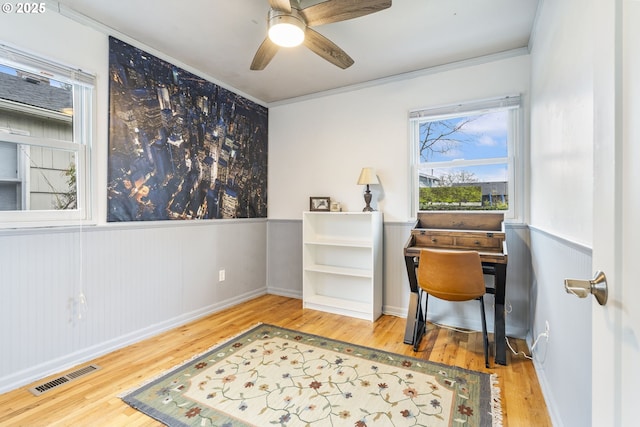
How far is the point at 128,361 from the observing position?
2242 mm

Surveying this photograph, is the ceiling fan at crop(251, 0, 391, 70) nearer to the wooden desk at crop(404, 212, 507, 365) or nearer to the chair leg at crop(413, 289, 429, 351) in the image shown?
the wooden desk at crop(404, 212, 507, 365)

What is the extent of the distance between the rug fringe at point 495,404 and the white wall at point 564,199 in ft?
0.83

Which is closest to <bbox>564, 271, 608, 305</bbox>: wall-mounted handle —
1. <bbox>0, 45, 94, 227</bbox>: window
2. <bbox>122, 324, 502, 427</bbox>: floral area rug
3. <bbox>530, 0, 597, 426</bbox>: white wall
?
<bbox>530, 0, 597, 426</bbox>: white wall

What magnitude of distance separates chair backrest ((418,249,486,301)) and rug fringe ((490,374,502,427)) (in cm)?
55

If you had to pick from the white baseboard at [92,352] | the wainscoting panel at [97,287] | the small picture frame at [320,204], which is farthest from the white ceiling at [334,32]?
the white baseboard at [92,352]

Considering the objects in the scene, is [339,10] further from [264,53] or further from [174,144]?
[174,144]

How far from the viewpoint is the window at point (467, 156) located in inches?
108

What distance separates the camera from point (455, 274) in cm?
222

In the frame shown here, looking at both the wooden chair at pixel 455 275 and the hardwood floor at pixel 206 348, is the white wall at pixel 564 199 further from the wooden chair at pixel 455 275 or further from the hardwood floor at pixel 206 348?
the wooden chair at pixel 455 275

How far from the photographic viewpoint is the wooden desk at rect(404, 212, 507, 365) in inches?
89.2

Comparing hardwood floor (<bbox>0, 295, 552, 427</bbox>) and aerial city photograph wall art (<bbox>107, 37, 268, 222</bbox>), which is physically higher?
aerial city photograph wall art (<bbox>107, 37, 268, 222</bbox>)

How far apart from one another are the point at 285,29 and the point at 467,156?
80.8 inches

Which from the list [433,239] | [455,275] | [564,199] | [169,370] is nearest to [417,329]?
[455,275]

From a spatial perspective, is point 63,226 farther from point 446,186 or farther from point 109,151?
point 446,186
